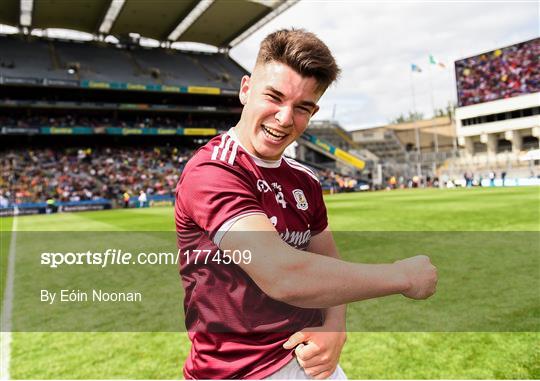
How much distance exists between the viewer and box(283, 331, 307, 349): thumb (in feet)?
5.10

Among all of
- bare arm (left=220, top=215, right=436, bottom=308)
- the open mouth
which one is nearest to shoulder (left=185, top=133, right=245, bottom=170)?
the open mouth

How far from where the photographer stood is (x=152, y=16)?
1644 inches

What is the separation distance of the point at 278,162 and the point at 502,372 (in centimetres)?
331

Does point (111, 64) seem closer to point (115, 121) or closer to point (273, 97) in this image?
point (115, 121)

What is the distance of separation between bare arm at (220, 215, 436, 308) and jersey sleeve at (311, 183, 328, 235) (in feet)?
1.73

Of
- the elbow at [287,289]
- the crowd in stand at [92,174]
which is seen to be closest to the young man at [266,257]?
the elbow at [287,289]

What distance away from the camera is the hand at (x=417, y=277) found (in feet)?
4.42

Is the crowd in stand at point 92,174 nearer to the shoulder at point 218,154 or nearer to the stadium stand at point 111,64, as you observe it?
the stadium stand at point 111,64

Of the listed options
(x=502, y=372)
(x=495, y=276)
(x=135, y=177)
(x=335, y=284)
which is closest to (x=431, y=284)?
(x=335, y=284)

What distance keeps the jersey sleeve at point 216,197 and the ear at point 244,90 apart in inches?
14.3

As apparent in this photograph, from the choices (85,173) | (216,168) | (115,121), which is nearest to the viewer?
(216,168)

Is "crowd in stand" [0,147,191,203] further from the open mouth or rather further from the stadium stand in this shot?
the open mouth

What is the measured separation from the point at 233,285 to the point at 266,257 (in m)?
0.30

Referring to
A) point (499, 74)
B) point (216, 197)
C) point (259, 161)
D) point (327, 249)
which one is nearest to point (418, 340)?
point (327, 249)
